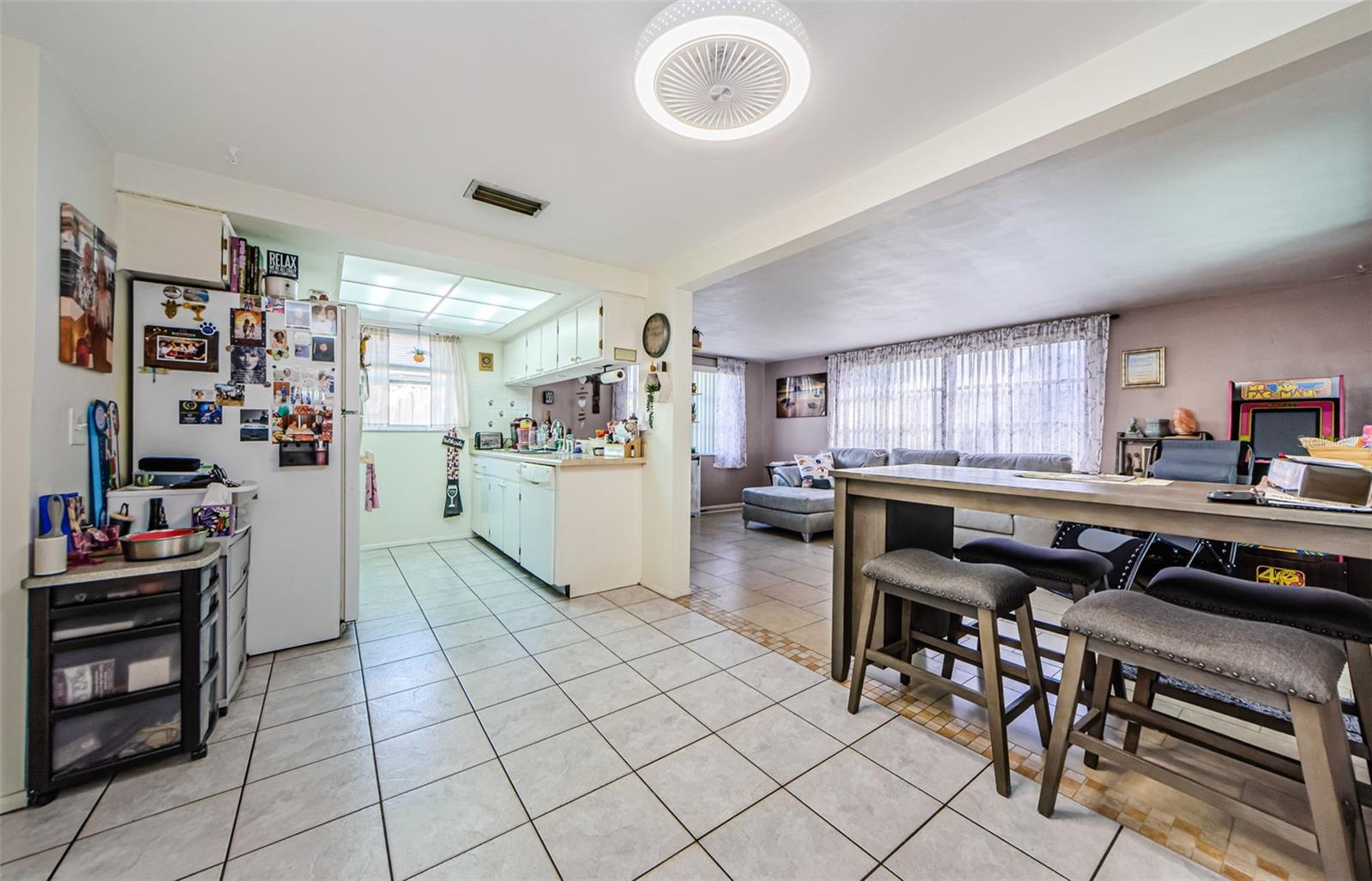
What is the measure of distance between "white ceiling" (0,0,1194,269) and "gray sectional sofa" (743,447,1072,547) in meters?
3.13

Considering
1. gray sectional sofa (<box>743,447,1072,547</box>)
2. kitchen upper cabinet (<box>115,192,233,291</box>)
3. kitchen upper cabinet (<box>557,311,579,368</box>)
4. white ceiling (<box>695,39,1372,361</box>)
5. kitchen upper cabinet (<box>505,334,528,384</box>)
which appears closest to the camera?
white ceiling (<box>695,39,1372,361</box>)

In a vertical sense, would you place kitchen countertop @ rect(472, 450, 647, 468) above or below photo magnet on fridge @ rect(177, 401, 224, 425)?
below

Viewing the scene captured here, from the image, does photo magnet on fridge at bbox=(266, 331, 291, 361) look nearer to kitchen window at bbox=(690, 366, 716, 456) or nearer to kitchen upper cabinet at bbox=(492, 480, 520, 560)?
kitchen upper cabinet at bbox=(492, 480, 520, 560)

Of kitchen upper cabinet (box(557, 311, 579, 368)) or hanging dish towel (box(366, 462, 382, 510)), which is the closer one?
hanging dish towel (box(366, 462, 382, 510))

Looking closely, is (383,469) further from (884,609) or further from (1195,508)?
(1195,508)

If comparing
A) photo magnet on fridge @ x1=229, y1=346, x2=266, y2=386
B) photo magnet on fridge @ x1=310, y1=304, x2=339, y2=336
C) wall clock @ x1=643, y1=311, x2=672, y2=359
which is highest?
wall clock @ x1=643, y1=311, x2=672, y2=359

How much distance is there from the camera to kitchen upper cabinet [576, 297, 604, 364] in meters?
3.62

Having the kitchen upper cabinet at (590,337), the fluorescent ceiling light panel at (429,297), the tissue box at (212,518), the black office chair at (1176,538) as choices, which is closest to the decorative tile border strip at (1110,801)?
the black office chair at (1176,538)

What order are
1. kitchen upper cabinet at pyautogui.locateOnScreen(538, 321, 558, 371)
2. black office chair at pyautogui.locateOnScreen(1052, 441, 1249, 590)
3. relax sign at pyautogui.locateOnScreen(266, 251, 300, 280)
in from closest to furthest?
relax sign at pyautogui.locateOnScreen(266, 251, 300, 280)
black office chair at pyautogui.locateOnScreen(1052, 441, 1249, 590)
kitchen upper cabinet at pyautogui.locateOnScreen(538, 321, 558, 371)

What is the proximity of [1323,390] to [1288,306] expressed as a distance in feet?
2.49

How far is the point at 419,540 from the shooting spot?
16.3ft

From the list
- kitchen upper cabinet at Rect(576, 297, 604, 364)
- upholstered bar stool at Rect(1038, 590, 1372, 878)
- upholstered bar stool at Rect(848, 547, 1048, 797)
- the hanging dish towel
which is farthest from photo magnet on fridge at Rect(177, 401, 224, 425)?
upholstered bar stool at Rect(1038, 590, 1372, 878)

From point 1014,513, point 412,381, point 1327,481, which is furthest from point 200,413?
point 1327,481

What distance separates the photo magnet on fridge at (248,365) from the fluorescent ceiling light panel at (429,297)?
0.80 meters
